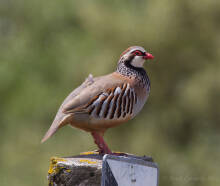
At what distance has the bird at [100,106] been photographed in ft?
19.6

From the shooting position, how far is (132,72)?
661 centimetres

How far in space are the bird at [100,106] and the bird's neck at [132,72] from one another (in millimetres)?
103

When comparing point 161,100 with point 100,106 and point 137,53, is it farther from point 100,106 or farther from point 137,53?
point 100,106

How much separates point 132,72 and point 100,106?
0.83 m

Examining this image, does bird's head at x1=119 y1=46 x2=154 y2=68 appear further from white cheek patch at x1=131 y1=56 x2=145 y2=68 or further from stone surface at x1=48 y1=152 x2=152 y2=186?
stone surface at x1=48 y1=152 x2=152 y2=186

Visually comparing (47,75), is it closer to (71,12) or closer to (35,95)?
(35,95)

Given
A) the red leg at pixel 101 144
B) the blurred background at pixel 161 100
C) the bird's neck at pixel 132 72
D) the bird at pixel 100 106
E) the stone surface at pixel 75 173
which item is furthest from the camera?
the blurred background at pixel 161 100

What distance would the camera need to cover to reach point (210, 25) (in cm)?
1708

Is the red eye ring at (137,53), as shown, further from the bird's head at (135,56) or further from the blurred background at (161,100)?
the blurred background at (161,100)

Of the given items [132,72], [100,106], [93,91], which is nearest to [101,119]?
[100,106]

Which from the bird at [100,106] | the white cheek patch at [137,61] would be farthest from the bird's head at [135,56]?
the bird at [100,106]

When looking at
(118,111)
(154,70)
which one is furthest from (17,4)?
(118,111)

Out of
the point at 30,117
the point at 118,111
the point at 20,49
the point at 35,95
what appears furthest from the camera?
the point at 20,49

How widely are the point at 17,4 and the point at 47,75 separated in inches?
195
